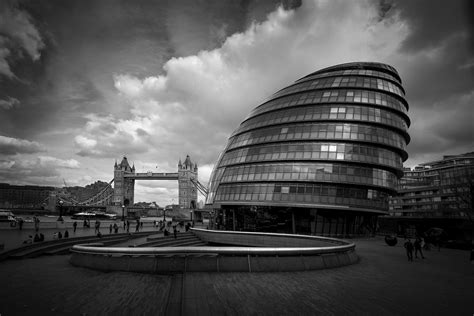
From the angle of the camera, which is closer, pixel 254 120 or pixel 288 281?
pixel 288 281

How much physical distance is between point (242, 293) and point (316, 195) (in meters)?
34.4

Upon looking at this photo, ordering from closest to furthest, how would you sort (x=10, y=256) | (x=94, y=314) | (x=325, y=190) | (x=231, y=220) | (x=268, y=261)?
(x=94, y=314) → (x=268, y=261) → (x=10, y=256) → (x=325, y=190) → (x=231, y=220)

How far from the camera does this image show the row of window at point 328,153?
1753 inches

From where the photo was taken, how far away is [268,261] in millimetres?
14867

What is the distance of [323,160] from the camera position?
44.3 metres

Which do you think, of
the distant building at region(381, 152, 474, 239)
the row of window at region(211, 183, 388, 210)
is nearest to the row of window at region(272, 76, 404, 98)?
the row of window at region(211, 183, 388, 210)

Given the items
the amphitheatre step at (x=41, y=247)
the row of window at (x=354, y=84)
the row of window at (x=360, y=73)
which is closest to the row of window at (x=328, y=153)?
the row of window at (x=354, y=84)

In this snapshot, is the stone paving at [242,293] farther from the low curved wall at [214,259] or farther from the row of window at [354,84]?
the row of window at [354,84]

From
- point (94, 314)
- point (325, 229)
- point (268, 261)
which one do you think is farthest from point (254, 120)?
point (94, 314)

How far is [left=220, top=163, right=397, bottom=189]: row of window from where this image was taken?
4391 cm

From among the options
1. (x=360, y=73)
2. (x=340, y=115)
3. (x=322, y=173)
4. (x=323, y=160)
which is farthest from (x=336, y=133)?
(x=360, y=73)

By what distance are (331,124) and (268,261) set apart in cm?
3566

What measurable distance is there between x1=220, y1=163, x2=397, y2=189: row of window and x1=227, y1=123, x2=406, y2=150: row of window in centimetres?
426

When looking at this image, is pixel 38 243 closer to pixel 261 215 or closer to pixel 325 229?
pixel 261 215
